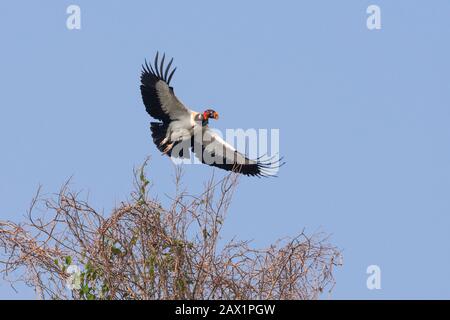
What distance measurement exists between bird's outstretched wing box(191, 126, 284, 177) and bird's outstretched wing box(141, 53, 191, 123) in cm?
47

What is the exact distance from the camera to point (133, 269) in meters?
12.4

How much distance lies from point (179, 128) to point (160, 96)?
1.78 ft

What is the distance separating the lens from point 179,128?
19109mm

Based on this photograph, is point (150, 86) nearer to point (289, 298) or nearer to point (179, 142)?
point (179, 142)

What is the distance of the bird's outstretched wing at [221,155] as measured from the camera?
62.9 feet

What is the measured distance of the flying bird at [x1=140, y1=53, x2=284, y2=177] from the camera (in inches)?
742

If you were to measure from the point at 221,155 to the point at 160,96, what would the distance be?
1294mm

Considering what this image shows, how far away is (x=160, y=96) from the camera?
747 inches

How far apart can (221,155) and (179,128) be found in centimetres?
79

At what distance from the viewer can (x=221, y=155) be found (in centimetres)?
1944
